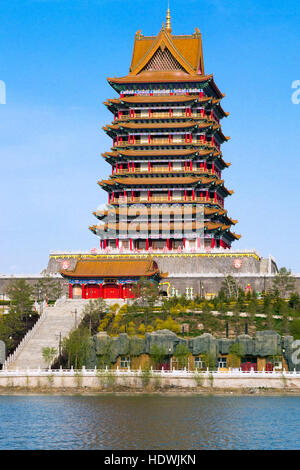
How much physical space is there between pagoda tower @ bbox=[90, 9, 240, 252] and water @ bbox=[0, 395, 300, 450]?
5332 centimetres

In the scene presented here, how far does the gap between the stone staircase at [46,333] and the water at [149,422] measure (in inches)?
437

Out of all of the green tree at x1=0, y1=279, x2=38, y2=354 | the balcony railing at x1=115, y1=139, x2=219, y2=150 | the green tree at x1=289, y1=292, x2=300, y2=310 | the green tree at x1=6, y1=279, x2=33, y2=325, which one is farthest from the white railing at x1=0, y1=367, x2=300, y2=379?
the balcony railing at x1=115, y1=139, x2=219, y2=150

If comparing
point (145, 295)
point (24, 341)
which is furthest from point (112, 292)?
point (24, 341)

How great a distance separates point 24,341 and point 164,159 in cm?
4839

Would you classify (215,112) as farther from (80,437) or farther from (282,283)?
(80,437)

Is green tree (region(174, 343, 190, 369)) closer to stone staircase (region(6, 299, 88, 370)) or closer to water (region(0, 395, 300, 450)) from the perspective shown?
water (region(0, 395, 300, 450))

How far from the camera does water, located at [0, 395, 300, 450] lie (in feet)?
190

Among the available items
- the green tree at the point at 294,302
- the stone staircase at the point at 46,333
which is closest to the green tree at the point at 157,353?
the stone staircase at the point at 46,333

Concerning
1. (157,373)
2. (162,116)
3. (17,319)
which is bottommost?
(157,373)

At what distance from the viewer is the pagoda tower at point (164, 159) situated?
432 feet

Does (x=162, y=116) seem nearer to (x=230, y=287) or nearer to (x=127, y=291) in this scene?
(x=230, y=287)

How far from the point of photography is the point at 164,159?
13500cm

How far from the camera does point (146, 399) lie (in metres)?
77.9

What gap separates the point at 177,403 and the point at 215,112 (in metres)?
76.3
